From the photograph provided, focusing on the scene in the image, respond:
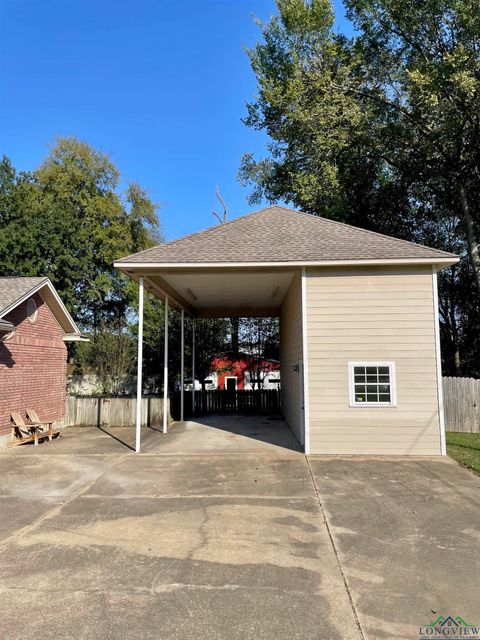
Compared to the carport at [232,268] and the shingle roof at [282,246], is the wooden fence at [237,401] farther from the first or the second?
the shingle roof at [282,246]

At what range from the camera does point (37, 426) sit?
1069cm

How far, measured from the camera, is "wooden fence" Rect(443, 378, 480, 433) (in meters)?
12.0

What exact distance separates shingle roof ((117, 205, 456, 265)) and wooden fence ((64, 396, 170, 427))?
5.77m

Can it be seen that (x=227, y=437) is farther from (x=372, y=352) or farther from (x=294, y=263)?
(x=294, y=263)

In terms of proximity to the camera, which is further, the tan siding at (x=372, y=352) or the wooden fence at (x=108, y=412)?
the wooden fence at (x=108, y=412)

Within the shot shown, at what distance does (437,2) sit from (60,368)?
18.0 metres

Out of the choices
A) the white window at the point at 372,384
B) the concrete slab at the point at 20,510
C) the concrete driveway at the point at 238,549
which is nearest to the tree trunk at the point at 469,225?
the white window at the point at 372,384

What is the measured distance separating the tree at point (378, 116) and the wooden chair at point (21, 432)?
1256cm

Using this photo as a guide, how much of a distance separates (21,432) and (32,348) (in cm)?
231

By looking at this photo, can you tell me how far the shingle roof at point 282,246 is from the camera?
8812 mm

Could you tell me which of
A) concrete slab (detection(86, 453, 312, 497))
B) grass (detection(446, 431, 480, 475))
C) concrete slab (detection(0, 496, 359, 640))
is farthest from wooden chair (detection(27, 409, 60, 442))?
grass (detection(446, 431, 480, 475))

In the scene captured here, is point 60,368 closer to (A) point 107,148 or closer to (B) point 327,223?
(B) point 327,223

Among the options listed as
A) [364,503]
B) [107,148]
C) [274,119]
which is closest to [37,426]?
[364,503]

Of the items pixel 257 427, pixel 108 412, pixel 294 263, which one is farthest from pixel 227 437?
pixel 294 263
